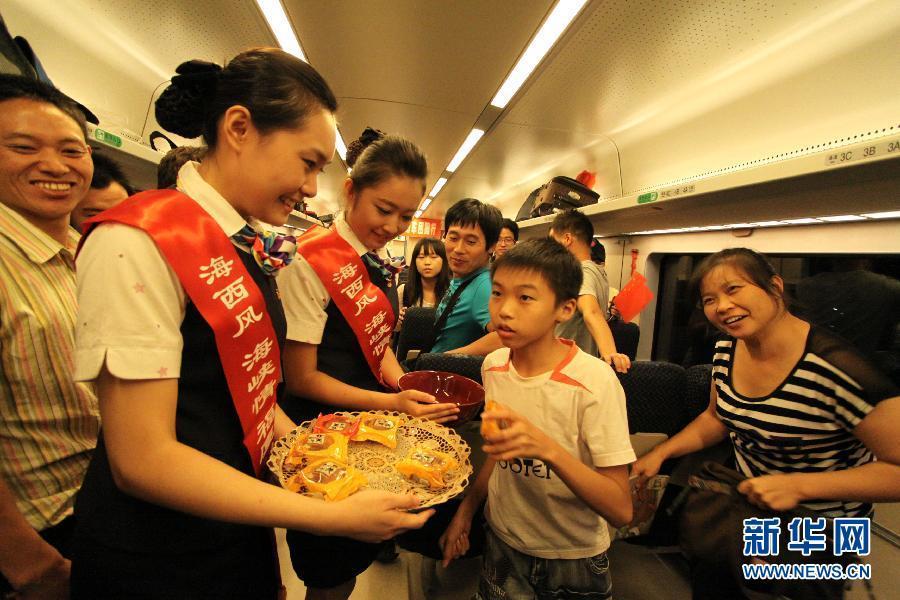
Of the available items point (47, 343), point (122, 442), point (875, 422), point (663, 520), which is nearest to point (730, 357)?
point (875, 422)

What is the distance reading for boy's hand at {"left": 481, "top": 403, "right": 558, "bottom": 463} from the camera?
0.94m

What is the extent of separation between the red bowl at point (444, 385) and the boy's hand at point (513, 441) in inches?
24.1

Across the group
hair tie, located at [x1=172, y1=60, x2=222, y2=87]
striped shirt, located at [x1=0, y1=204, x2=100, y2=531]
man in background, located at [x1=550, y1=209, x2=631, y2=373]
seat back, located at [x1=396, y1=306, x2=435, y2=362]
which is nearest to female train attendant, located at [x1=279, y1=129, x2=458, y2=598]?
hair tie, located at [x1=172, y1=60, x2=222, y2=87]

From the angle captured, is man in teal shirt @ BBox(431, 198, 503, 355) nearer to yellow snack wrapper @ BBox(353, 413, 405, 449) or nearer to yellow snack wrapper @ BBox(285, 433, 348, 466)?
yellow snack wrapper @ BBox(353, 413, 405, 449)

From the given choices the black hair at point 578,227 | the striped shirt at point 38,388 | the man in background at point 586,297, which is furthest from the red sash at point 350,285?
the black hair at point 578,227

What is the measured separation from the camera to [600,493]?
3.45 feet

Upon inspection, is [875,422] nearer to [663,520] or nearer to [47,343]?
[663,520]

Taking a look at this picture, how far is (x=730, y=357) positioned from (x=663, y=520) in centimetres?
118

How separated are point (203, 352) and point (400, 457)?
66 cm

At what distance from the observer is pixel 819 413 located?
1276 millimetres

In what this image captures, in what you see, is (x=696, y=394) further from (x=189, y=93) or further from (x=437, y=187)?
(x=437, y=187)

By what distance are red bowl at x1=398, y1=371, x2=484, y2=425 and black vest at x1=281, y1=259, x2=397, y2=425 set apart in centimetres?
23

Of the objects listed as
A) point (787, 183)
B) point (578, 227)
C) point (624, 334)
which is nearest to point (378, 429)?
point (787, 183)

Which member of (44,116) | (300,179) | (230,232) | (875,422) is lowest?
(875,422)
